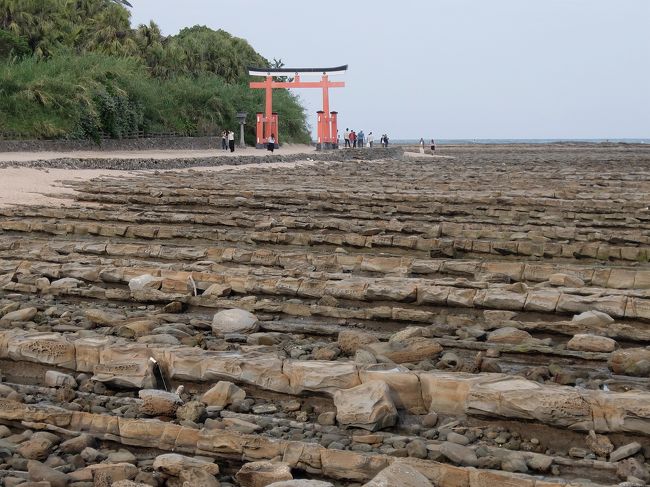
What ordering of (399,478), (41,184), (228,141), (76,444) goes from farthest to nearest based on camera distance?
1. (228,141)
2. (41,184)
3. (76,444)
4. (399,478)

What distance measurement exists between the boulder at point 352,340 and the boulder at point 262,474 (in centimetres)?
186

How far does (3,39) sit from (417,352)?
36.4 m

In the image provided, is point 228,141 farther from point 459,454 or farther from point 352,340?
point 459,454

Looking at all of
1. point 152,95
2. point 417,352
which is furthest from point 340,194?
point 152,95

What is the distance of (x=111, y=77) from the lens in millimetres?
36125

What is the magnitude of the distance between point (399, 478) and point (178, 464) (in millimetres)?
1057

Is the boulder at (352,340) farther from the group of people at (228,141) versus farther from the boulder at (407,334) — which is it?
the group of people at (228,141)

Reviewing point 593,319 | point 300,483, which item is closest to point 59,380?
point 300,483

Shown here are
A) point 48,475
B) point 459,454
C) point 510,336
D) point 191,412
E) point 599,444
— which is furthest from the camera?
point 510,336

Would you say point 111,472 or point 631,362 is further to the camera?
point 631,362

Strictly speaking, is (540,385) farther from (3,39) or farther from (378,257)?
(3,39)

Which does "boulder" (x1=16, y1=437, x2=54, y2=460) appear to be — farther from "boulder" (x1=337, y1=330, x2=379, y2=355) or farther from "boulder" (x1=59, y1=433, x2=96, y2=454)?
"boulder" (x1=337, y1=330, x2=379, y2=355)

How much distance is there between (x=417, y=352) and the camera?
5.46 meters

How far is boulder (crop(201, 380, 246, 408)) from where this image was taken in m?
4.75
